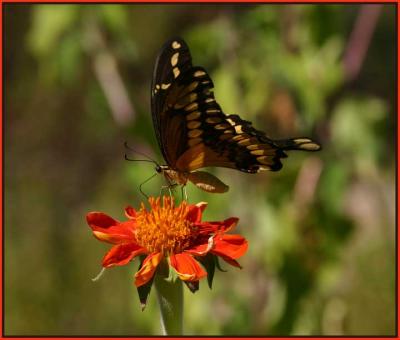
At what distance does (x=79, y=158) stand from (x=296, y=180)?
3.43m

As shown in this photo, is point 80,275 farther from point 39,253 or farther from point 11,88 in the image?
point 11,88

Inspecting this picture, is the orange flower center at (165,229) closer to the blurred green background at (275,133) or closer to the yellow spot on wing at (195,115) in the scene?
the yellow spot on wing at (195,115)

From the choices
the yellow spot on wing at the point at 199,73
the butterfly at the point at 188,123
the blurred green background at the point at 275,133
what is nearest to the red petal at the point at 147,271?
the butterfly at the point at 188,123

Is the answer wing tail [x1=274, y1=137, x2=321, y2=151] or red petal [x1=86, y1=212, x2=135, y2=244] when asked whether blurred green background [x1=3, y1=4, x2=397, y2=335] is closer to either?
wing tail [x1=274, y1=137, x2=321, y2=151]

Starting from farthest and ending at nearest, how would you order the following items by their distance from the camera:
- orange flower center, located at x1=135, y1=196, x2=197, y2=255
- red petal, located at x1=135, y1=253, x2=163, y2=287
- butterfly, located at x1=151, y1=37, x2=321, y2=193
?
1. butterfly, located at x1=151, y1=37, x2=321, y2=193
2. orange flower center, located at x1=135, y1=196, x2=197, y2=255
3. red petal, located at x1=135, y1=253, x2=163, y2=287

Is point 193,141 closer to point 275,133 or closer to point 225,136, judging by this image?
point 225,136

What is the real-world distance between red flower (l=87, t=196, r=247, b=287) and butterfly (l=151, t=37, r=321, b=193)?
93mm

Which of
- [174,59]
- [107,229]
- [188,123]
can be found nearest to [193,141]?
[188,123]

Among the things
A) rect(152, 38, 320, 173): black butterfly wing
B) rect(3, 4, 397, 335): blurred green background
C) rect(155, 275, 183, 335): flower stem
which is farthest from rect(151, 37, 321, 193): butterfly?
rect(3, 4, 397, 335): blurred green background

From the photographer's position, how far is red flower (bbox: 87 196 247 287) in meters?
0.89

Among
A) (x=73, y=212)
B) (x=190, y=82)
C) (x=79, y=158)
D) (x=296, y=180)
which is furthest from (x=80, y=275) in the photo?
(x=190, y=82)

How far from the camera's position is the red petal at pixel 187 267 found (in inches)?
34.1

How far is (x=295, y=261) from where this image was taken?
69.6 inches

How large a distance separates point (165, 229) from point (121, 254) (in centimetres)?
9
